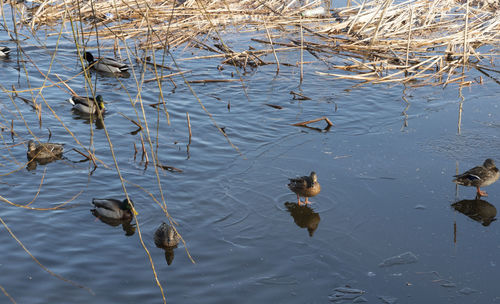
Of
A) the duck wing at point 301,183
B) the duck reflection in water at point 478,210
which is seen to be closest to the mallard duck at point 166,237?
the duck wing at point 301,183

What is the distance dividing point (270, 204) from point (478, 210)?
2.56 metres

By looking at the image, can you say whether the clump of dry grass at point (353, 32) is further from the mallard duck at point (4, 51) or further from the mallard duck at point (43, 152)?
the mallard duck at point (43, 152)

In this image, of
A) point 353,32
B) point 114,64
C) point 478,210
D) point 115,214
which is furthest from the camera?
point 353,32

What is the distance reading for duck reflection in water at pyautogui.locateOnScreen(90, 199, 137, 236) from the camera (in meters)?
7.03

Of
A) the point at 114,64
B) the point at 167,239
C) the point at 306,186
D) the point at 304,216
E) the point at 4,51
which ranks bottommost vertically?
the point at 304,216

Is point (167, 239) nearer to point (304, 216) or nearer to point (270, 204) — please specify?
point (270, 204)

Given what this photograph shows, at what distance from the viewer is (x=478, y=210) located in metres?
7.31

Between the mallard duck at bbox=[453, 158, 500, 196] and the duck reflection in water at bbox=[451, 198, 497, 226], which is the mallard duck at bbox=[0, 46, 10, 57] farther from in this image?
the duck reflection in water at bbox=[451, 198, 497, 226]

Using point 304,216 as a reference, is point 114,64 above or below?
above

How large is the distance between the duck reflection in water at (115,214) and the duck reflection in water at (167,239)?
1.90 feet

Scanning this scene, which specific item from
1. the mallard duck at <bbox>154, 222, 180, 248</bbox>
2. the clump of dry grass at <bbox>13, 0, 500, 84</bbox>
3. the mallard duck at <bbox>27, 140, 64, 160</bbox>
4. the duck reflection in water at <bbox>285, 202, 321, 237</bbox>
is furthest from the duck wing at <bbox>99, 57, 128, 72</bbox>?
the mallard duck at <bbox>154, 222, 180, 248</bbox>

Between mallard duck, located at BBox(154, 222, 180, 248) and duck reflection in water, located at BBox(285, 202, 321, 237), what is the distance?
1.54 meters

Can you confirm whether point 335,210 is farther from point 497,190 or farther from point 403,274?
point 497,190

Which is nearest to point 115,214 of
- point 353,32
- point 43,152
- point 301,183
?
point 301,183
